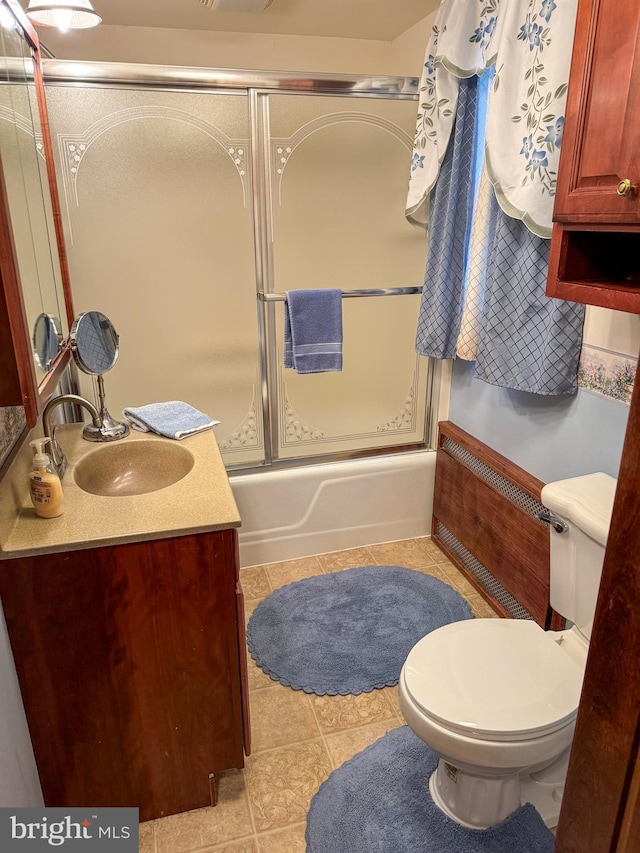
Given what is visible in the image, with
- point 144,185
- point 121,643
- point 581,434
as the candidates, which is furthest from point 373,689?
point 144,185

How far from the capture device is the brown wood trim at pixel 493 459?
207cm

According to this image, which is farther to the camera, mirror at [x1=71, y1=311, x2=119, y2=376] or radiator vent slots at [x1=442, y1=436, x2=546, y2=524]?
radiator vent slots at [x1=442, y1=436, x2=546, y2=524]

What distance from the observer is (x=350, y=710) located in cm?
191

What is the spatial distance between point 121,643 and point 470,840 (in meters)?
1.00

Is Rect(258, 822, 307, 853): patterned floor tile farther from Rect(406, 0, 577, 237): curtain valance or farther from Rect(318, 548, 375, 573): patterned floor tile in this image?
Rect(406, 0, 577, 237): curtain valance

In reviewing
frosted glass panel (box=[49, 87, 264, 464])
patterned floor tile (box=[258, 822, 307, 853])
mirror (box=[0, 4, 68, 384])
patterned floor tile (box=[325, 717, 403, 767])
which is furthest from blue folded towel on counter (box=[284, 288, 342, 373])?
patterned floor tile (box=[258, 822, 307, 853])

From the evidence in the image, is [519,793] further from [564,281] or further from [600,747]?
[564,281]

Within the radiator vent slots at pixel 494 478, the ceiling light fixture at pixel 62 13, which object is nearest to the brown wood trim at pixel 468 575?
the radiator vent slots at pixel 494 478

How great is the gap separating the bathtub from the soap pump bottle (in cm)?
117

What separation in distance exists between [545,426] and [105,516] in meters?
1.44

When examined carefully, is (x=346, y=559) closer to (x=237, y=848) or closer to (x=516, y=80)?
(x=237, y=848)

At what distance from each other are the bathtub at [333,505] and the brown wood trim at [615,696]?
6.02 ft

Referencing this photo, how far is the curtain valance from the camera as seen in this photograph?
5.26 ft
